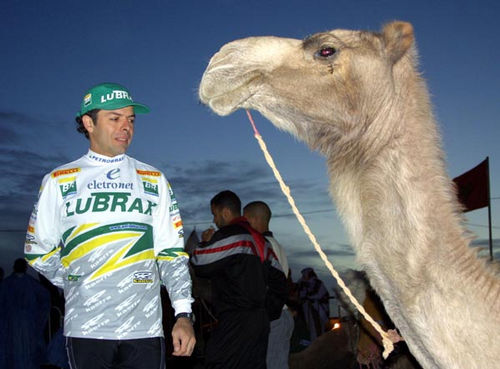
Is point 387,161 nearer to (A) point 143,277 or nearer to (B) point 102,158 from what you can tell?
(A) point 143,277

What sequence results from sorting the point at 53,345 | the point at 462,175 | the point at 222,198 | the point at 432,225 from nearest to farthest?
1. the point at 432,225
2. the point at 222,198
3. the point at 53,345
4. the point at 462,175

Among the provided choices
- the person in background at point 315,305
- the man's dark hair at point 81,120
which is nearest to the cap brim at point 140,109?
the man's dark hair at point 81,120

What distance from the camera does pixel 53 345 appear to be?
9.28 metres

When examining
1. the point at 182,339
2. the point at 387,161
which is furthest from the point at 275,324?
the point at 387,161

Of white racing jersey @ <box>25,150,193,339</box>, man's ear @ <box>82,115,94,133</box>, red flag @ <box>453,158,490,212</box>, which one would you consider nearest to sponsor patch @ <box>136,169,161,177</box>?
white racing jersey @ <box>25,150,193,339</box>

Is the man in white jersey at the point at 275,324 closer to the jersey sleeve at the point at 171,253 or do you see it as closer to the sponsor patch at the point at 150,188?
the jersey sleeve at the point at 171,253

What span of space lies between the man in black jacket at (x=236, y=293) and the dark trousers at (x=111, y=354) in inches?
91.0

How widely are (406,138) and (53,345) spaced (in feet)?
26.1

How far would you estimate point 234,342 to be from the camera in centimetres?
569

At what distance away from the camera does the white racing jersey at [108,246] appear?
331 cm

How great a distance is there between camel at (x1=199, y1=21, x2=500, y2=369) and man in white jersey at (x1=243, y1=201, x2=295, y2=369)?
12.5ft

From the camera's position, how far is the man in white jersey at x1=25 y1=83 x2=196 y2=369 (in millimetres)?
3283

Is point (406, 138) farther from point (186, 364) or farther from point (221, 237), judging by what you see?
point (186, 364)

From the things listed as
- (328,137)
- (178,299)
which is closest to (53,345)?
(178,299)
